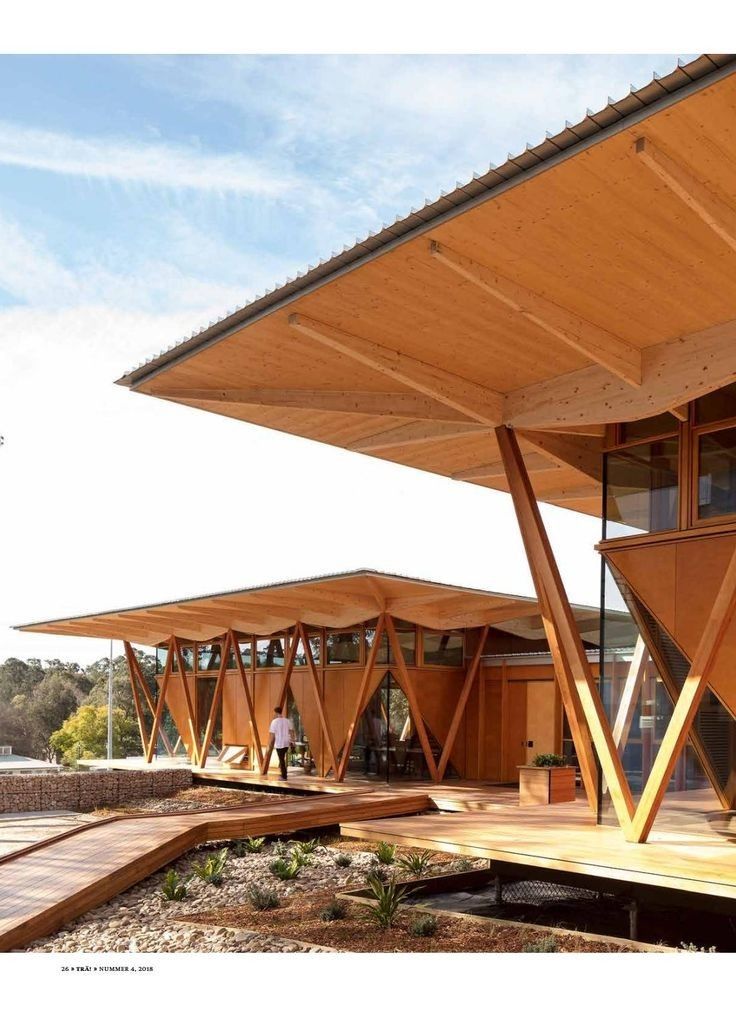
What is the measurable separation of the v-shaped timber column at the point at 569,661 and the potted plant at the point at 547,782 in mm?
3763

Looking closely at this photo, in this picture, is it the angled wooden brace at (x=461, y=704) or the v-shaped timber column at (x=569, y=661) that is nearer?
the v-shaped timber column at (x=569, y=661)

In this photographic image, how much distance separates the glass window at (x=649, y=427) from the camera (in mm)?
11141

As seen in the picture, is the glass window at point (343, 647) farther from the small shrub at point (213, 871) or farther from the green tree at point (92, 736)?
the green tree at point (92, 736)

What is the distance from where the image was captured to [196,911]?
10.9 metres

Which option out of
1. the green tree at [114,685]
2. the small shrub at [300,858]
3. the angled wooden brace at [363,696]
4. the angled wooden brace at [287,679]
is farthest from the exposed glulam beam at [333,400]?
the green tree at [114,685]

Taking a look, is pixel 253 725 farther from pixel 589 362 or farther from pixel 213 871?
pixel 589 362

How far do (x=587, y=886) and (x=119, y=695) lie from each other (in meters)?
56.8

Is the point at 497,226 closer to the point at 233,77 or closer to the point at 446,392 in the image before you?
the point at 446,392

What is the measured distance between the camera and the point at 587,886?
9.02 meters

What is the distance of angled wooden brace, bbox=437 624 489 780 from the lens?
69.6ft

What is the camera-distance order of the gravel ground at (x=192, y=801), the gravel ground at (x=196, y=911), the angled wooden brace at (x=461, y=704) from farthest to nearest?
the gravel ground at (x=192, y=801) → the angled wooden brace at (x=461, y=704) → the gravel ground at (x=196, y=911)

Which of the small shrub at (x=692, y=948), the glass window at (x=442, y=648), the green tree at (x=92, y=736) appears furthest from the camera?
the green tree at (x=92, y=736)

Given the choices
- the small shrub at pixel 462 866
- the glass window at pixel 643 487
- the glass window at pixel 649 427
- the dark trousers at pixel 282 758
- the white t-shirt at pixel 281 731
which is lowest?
the small shrub at pixel 462 866

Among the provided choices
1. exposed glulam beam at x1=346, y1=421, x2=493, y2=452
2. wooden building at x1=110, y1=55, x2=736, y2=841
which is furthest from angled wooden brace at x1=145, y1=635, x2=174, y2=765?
wooden building at x1=110, y1=55, x2=736, y2=841
